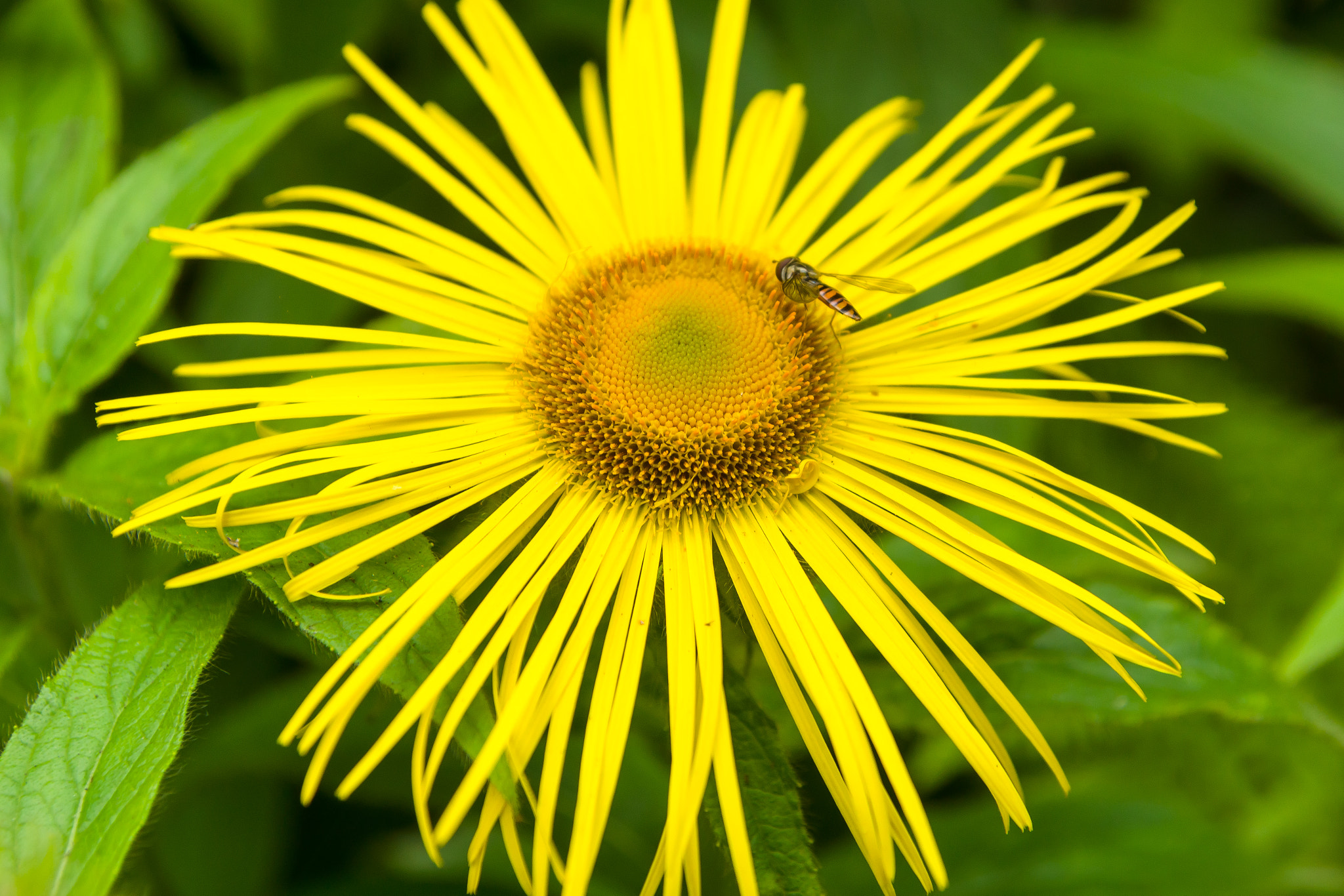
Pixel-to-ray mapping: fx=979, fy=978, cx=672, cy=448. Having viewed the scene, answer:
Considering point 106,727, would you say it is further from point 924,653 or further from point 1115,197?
point 1115,197

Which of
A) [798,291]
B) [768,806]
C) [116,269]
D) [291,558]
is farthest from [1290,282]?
[116,269]

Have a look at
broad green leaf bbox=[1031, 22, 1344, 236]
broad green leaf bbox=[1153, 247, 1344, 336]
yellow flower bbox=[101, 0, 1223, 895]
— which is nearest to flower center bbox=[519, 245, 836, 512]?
yellow flower bbox=[101, 0, 1223, 895]

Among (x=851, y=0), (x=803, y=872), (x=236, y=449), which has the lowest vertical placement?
(x=803, y=872)

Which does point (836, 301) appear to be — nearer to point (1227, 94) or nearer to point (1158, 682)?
point (1158, 682)

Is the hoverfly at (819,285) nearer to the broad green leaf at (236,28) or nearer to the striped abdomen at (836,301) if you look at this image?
the striped abdomen at (836,301)

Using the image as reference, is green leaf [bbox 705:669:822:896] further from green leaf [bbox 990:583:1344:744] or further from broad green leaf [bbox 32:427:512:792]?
green leaf [bbox 990:583:1344:744]

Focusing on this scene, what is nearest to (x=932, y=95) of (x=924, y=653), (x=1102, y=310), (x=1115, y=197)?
(x=1102, y=310)
